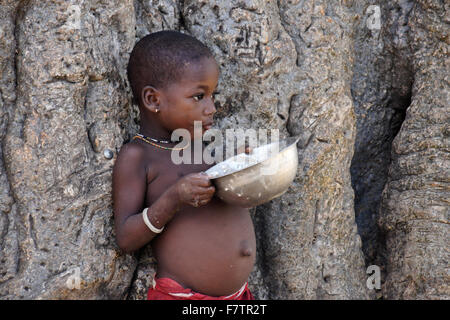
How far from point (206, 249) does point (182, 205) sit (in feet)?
0.67

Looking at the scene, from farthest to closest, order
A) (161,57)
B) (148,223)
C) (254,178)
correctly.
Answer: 1. (161,57)
2. (148,223)
3. (254,178)

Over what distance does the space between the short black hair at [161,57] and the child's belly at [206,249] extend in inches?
21.1

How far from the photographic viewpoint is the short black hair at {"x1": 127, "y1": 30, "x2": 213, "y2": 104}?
235cm

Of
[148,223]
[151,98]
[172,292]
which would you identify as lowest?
[172,292]

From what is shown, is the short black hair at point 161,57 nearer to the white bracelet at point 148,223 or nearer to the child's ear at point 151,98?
the child's ear at point 151,98

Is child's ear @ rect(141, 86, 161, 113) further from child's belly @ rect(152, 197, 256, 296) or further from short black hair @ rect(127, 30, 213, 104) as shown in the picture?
child's belly @ rect(152, 197, 256, 296)

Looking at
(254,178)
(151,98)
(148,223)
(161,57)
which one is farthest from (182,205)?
(161,57)

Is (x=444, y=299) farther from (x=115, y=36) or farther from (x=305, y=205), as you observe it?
(x=115, y=36)

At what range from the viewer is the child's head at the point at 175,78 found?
2342 millimetres

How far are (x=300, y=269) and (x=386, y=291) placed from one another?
0.58 meters

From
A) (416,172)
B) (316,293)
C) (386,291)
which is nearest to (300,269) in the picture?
(316,293)

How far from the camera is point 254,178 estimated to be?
6.95 feet

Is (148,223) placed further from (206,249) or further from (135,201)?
(206,249)

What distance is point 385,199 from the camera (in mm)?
3074
